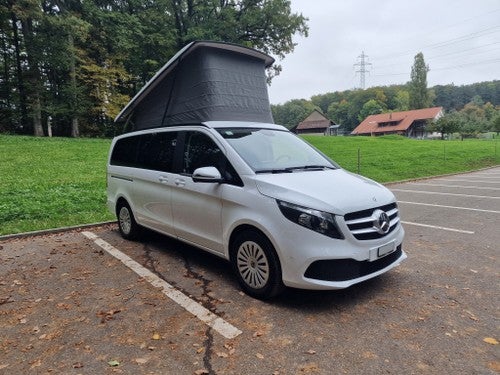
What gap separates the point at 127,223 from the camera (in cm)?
602

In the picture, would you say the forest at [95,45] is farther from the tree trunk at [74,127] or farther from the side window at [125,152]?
the side window at [125,152]

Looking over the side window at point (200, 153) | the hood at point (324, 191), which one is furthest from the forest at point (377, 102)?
the hood at point (324, 191)

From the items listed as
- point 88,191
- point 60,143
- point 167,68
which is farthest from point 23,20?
point 167,68

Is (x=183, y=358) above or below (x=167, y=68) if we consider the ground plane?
below

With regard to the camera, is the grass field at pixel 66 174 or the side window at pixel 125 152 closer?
the side window at pixel 125 152

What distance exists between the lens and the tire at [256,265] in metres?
3.52

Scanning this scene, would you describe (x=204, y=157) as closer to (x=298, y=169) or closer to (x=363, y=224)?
(x=298, y=169)

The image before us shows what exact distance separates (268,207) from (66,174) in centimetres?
1026

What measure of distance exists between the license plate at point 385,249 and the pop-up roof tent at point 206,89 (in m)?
3.16

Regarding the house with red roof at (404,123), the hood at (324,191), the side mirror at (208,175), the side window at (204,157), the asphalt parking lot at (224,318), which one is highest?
the house with red roof at (404,123)

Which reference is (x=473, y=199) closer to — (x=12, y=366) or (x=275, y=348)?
(x=275, y=348)

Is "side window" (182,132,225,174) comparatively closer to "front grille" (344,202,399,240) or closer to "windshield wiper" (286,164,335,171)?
"windshield wiper" (286,164,335,171)

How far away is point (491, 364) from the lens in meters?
2.68

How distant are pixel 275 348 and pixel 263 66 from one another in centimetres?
508
